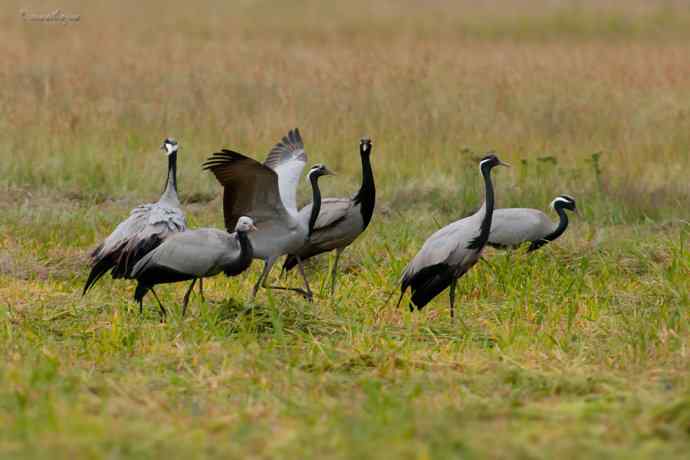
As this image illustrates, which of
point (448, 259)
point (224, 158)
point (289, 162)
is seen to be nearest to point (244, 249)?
point (224, 158)

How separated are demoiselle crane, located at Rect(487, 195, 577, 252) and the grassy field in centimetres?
21

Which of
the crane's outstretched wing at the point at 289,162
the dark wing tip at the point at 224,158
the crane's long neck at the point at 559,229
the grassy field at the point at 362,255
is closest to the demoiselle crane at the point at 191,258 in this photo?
the grassy field at the point at 362,255

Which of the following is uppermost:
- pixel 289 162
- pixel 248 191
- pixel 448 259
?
pixel 289 162

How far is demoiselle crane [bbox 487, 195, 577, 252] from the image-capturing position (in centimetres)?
873

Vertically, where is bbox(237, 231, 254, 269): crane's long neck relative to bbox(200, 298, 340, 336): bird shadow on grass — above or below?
above

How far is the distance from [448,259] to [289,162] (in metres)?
2.02

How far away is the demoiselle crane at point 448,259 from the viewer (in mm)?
7246

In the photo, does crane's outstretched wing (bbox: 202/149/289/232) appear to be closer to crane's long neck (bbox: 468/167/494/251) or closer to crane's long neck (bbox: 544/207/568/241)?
crane's long neck (bbox: 468/167/494/251)

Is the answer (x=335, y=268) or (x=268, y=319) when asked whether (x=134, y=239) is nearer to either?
(x=268, y=319)

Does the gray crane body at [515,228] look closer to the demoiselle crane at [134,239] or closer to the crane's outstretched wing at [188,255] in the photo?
the demoiselle crane at [134,239]

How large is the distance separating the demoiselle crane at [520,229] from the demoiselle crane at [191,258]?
88.4 inches

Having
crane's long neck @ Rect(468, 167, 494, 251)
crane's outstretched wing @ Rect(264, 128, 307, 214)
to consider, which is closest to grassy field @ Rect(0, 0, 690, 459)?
crane's long neck @ Rect(468, 167, 494, 251)

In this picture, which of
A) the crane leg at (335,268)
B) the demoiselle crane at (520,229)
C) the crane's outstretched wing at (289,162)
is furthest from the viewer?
the demoiselle crane at (520,229)

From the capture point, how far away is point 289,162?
29.4ft
